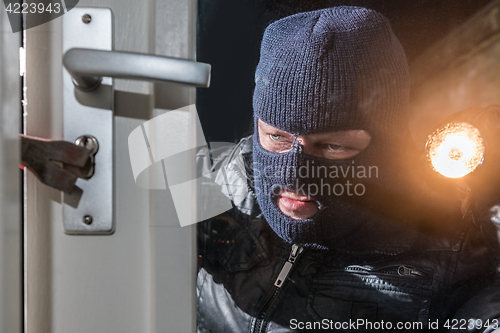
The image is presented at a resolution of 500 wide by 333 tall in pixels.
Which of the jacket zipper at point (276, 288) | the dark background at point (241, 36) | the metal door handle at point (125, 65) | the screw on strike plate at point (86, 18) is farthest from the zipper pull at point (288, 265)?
the screw on strike plate at point (86, 18)

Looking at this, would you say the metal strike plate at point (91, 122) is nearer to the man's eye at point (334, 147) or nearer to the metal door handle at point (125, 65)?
the metal door handle at point (125, 65)

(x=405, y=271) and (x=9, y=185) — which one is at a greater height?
(x=9, y=185)

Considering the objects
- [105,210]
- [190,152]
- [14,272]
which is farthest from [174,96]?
[14,272]

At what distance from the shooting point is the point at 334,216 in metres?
0.64

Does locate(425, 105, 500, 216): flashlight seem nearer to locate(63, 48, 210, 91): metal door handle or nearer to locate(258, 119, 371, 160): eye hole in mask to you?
locate(258, 119, 371, 160): eye hole in mask

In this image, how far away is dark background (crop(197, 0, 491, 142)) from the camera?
2.07ft

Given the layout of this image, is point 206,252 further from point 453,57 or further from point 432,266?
point 453,57

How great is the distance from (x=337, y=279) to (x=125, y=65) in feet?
1.59

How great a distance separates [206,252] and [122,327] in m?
0.19

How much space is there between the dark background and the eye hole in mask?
0.08 metres

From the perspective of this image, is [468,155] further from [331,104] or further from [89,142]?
[89,142]

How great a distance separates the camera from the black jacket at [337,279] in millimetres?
628

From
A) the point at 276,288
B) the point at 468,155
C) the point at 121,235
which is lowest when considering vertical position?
the point at 276,288

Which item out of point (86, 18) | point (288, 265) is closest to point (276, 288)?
point (288, 265)
